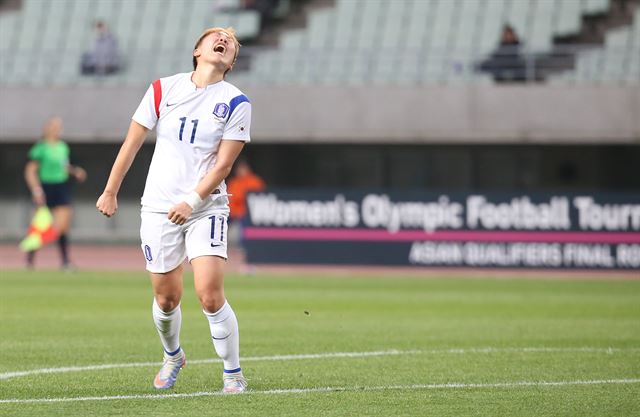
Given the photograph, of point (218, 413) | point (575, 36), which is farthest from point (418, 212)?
point (218, 413)

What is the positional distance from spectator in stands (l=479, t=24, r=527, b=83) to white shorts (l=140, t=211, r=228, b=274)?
23.6 m

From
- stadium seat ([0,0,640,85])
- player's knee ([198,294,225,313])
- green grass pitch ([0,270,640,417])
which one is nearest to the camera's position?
green grass pitch ([0,270,640,417])

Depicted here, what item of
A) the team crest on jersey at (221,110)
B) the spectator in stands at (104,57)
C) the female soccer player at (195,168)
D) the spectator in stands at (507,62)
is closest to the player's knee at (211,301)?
the female soccer player at (195,168)

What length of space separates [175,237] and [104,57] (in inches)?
1007

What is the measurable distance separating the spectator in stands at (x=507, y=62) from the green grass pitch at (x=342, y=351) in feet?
38.6

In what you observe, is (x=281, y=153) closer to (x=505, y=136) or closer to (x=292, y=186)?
(x=292, y=186)

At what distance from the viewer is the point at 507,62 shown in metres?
31.4

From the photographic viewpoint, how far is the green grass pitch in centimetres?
781

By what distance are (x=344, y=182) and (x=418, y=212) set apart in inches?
461

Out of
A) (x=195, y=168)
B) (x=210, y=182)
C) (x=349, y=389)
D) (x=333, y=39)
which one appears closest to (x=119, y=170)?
(x=195, y=168)

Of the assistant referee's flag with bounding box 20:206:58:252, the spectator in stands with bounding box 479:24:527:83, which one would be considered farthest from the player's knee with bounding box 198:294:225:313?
the spectator in stands with bounding box 479:24:527:83

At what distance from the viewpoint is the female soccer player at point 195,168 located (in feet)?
26.6

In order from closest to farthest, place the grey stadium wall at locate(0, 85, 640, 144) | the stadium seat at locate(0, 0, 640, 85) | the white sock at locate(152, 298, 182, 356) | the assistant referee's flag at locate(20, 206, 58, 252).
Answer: the white sock at locate(152, 298, 182, 356) < the assistant referee's flag at locate(20, 206, 58, 252) < the grey stadium wall at locate(0, 85, 640, 144) < the stadium seat at locate(0, 0, 640, 85)

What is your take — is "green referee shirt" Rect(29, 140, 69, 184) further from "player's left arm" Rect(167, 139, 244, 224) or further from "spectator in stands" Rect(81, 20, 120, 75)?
"player's left arm" Rect(167, 139, 244, 224)
